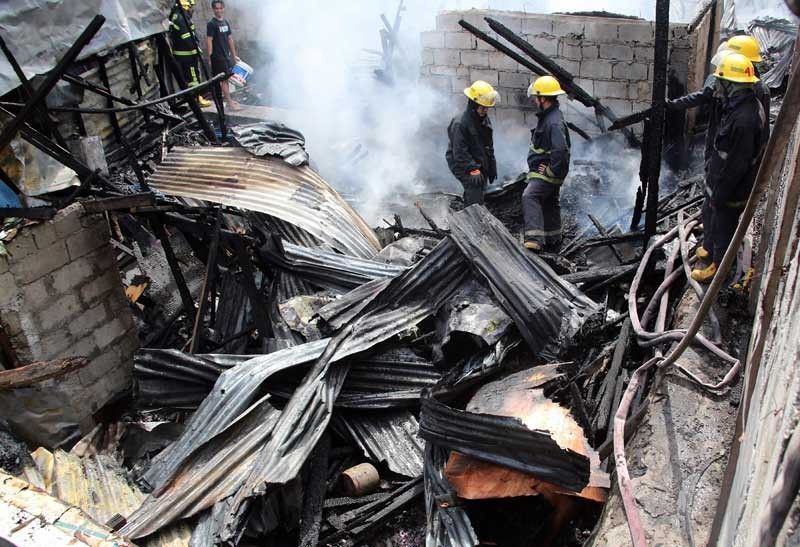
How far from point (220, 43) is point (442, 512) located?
1084 centimetres

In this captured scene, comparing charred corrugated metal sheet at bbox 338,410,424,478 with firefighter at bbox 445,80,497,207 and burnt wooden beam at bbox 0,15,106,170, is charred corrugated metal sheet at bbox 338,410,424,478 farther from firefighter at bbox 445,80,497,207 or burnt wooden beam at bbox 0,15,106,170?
firefighter at bbox 445,80,497,207

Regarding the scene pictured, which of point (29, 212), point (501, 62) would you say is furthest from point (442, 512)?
point (501, 62)

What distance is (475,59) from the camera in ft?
35.4

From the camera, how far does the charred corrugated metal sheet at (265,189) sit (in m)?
6.54

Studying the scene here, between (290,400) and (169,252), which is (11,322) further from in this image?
(290,400)

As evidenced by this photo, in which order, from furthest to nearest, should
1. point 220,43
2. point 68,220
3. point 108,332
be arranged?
point 220,43
point 108,332
point 68,220

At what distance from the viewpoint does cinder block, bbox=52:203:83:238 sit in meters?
5.29

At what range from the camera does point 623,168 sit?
9688 millimetres

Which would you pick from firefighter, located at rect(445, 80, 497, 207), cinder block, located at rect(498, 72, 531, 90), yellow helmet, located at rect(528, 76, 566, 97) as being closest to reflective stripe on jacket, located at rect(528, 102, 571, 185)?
yellow helmet, located at rect(528, 76, 566, 97)

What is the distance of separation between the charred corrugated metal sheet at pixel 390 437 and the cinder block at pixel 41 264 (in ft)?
8.12

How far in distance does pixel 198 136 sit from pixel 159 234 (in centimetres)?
342

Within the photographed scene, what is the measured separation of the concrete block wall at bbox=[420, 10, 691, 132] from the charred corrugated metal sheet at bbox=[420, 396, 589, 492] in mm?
7094

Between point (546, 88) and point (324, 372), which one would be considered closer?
point (324, 372)

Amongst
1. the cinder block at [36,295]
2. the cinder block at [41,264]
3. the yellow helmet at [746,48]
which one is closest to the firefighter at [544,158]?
the yellow helmet at [746,48]
